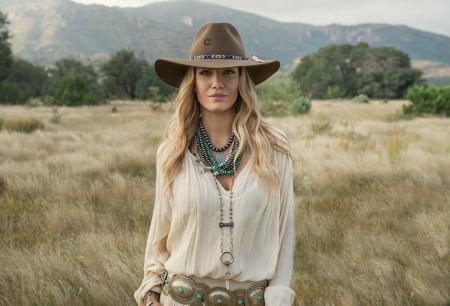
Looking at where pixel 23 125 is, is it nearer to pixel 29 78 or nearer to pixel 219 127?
pixel 219 127


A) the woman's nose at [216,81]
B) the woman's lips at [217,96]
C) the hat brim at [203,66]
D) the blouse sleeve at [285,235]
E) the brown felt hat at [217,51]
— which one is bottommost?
the blouse sleeve at [285,235]

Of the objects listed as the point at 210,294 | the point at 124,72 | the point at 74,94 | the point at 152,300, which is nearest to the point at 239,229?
the point at 210,294

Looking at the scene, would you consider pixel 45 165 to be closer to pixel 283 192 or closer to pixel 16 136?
pixel 16 136

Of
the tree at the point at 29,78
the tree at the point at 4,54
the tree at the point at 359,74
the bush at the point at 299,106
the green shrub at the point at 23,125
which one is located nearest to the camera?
the green shrub at the point at 23,125

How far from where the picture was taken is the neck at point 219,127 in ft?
6.37

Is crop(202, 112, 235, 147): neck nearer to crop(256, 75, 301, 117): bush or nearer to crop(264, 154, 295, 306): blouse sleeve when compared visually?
crop(264, 154, 295, 306): blouse sleeve

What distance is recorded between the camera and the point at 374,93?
55.7 meters

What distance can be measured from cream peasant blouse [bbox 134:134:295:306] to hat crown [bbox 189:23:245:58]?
18.3 inches

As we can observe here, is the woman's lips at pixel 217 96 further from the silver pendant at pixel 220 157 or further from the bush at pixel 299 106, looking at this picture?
the bush at pixel 299 106

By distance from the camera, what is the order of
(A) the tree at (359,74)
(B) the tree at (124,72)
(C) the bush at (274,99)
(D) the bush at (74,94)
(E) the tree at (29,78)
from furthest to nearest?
(A) the tree at (359,74)
(B) the tree at (124,72)
(E) the tree at (29,78)
(D) the bush at (74,94)
(C) the bush at (274,99)

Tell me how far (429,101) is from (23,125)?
637 inches

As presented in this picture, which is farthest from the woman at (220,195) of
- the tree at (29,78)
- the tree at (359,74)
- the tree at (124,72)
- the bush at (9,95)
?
the tree at (29,78)

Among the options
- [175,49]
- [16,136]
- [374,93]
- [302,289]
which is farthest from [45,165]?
[175,49]

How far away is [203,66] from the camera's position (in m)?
1.77
